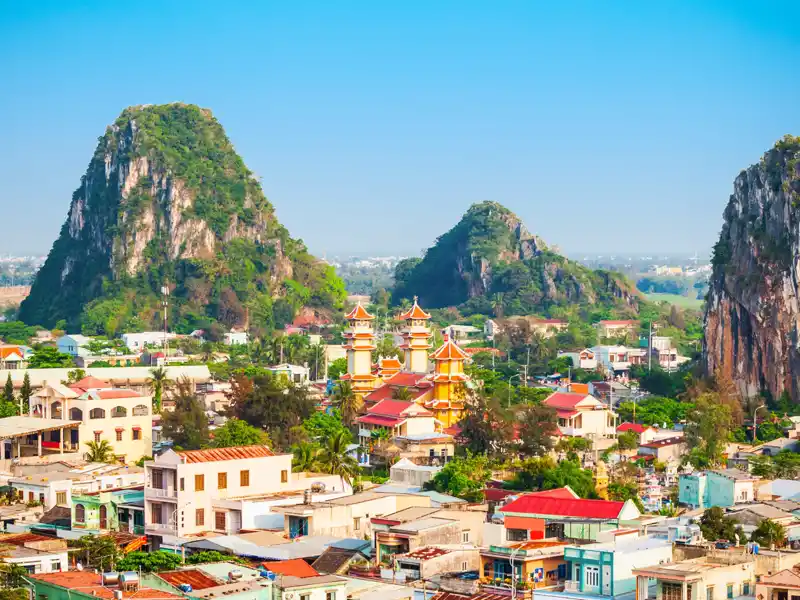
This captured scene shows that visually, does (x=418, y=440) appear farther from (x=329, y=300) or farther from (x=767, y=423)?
(x=329, y=300)

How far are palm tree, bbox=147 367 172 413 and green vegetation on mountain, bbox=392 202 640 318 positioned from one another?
191 feet

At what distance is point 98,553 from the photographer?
3150 cm

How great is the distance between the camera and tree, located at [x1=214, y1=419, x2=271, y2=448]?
4625 cm

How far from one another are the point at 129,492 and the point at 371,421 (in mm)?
16437

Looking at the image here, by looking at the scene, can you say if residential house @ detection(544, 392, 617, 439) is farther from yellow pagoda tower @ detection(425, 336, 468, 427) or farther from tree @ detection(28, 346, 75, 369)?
tree @ detection(28, 346, 75, 369)

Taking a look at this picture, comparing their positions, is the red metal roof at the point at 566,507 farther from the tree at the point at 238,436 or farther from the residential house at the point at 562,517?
the tree at the point at 238,436

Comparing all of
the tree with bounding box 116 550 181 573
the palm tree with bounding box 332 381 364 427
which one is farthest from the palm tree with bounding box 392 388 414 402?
the tree with bounding box 116 550 181 573

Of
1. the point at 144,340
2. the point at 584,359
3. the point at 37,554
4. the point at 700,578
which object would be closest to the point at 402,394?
the point at 584,359

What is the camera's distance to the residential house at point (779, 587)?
2542 centimetres

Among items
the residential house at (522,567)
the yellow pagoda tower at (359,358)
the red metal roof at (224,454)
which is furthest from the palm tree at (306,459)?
the yellow pagoda tower at (359,358)

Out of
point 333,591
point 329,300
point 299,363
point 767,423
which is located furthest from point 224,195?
point 333,591

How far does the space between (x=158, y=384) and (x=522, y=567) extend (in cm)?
3403

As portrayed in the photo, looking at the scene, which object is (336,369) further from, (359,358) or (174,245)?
(174,245)

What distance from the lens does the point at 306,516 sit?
33531 millimetres
